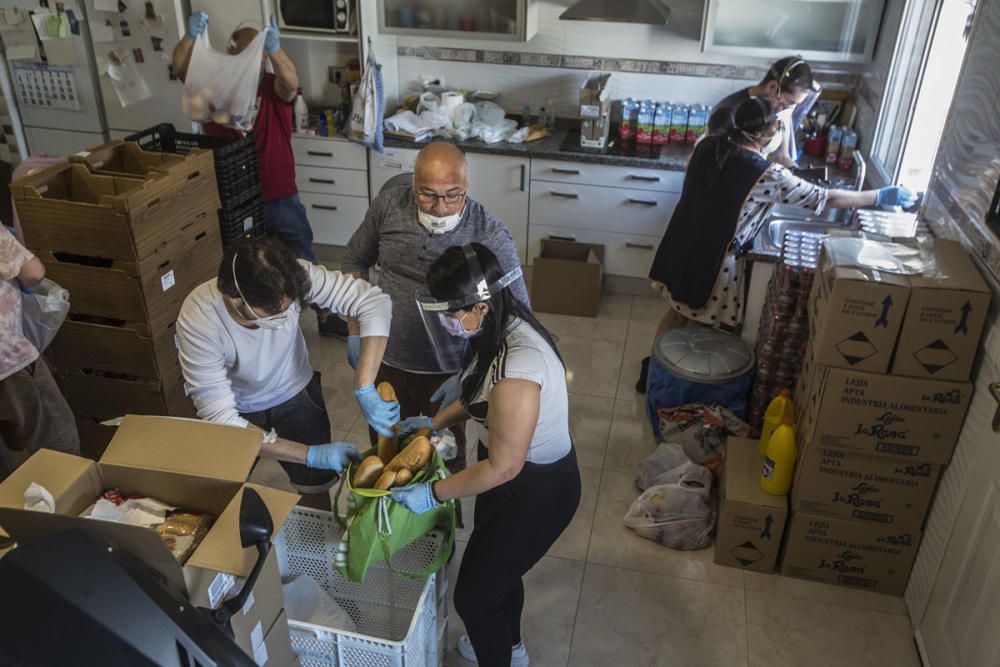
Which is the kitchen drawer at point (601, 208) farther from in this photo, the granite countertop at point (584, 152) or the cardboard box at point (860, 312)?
the cardboard box at point (860, 312)

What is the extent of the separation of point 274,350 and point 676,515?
1564 millimetres

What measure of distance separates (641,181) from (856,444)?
226cm

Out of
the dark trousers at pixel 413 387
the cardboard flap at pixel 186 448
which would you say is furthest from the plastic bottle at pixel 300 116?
the cardboard flap at pixel 186 448

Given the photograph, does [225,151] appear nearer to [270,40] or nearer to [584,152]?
[270,40]

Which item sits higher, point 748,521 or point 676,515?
point 748,521

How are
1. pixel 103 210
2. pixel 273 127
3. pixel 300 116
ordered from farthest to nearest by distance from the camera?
pixel 300 116 → pixel 273 127 → pixel 103 210

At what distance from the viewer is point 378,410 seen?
222 centimetres

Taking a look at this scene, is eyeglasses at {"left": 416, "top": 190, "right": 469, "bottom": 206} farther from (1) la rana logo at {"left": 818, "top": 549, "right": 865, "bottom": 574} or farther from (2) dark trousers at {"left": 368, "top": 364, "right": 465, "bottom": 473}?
(1) la rana logo at {"left": 818, "top": 549, "right": 865, "bottom": 574}

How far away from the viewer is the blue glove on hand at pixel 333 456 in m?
2.15

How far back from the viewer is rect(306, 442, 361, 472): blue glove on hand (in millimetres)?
2152

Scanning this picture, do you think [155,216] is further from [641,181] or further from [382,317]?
[641,181]

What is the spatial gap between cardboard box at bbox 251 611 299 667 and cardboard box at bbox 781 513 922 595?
1738mm

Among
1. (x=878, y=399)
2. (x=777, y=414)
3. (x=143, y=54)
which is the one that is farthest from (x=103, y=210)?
(x=878, y=399)

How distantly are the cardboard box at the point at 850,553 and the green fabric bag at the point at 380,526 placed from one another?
1347 mm
